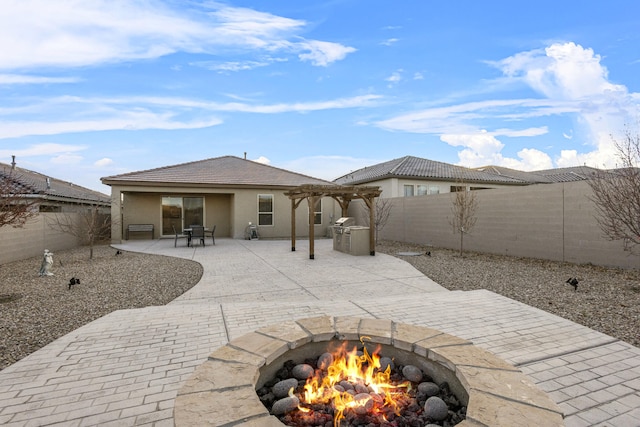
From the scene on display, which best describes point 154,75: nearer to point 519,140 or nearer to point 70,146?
point 70,146

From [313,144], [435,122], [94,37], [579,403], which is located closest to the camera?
[579,403]

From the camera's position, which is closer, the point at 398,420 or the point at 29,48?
the point at 398,420

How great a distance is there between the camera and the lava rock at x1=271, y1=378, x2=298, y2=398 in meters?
1.94

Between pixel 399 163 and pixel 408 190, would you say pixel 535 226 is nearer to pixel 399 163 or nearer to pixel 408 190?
pixel 408 190

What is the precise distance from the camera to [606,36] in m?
8.02

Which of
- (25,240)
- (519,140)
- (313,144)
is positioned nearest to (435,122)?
(519,140)

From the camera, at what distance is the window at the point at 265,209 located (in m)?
15.6

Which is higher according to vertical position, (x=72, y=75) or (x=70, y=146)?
(x=72, y=75)

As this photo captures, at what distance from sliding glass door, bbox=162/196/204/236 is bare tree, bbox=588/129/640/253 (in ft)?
49.6

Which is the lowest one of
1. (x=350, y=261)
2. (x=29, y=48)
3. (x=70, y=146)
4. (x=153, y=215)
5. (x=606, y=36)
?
(x=350, y=261)

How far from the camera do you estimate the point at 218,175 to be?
16.0 meters

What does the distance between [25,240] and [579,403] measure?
514 inches

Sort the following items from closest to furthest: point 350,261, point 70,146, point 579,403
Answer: point 579,403, point 350,261, point 70,146

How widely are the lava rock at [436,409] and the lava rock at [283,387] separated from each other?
793mm
